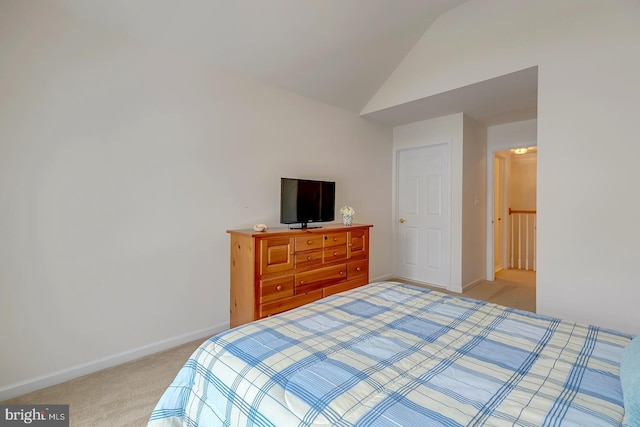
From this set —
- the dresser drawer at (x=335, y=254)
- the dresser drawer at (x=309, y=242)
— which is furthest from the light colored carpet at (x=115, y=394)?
the dresser drawer at (x=335, y=254)

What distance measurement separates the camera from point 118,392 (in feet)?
6.20

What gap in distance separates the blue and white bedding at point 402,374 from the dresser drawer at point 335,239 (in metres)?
1.48

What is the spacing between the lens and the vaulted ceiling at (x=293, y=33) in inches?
85.4

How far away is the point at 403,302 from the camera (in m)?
1.67

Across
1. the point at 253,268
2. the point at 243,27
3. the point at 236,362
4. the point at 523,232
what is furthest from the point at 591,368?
the point at 523,232

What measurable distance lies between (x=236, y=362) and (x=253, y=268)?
143 cm

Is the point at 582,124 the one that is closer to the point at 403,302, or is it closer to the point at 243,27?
the point at 403,302

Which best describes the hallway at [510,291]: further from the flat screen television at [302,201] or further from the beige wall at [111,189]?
the beige wall at [111,189]

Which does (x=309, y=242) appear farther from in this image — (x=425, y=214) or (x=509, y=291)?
(x=509, y=291)

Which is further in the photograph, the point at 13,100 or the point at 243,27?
the point at 243,27

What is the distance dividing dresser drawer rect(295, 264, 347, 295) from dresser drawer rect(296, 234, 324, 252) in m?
0.24

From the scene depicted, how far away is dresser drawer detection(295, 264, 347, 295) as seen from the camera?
2.75 meters

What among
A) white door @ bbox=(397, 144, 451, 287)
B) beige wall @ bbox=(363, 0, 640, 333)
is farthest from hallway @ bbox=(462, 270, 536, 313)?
beige wall @ bbox=(363, 0, 640, 333)

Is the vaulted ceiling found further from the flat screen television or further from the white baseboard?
the white baseboard
